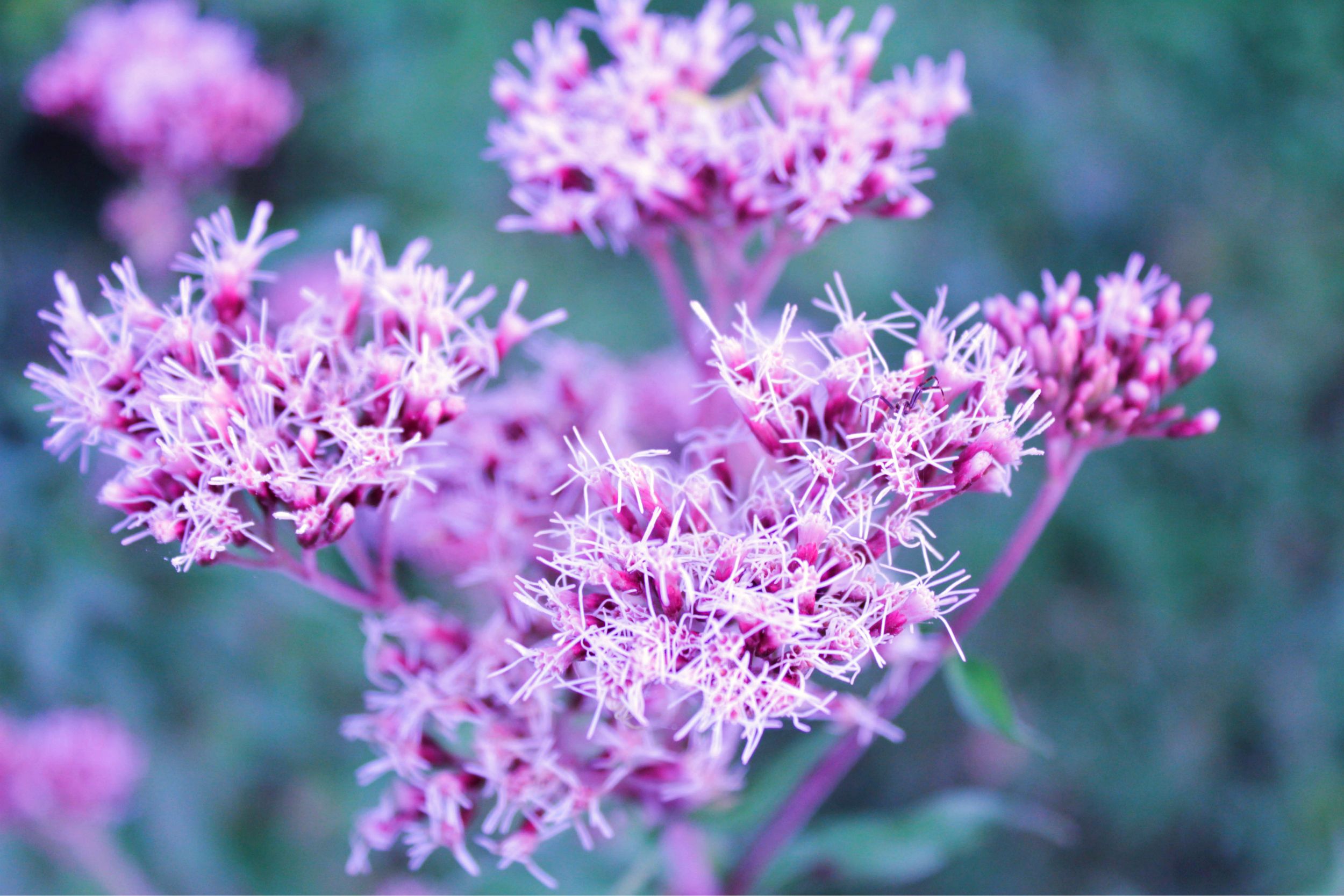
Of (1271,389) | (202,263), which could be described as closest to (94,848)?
(202,263)

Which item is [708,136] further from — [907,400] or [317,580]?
[317,580]

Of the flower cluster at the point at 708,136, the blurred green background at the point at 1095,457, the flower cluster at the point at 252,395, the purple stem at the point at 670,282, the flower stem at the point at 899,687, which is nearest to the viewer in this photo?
the flower cluster at the point at 252,395

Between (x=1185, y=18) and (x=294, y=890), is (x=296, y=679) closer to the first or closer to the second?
(x=294, y=890)

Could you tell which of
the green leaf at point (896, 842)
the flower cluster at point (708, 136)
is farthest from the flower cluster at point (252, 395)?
the green leaf at point (896, 842)

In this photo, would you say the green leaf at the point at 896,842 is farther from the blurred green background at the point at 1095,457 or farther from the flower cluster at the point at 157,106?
the flower cluster at the point at 157,106

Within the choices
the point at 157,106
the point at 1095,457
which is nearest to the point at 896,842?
the point at 1095,457
